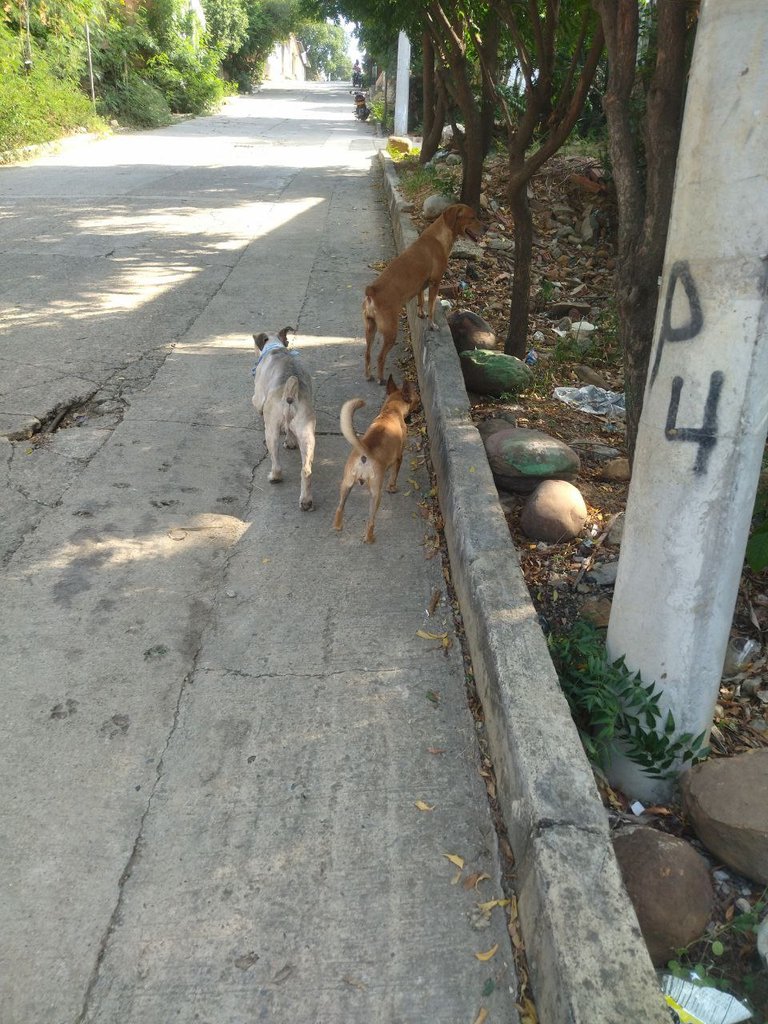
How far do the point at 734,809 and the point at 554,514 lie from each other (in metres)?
1.91

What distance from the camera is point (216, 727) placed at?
308 cm

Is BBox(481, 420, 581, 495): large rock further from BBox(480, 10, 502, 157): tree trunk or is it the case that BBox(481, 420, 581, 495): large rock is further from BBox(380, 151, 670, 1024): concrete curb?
BBox(480, 10, 502, 157): tree trunk

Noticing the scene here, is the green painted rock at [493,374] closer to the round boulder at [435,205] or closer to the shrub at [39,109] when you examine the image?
the round boulder at [435,205]

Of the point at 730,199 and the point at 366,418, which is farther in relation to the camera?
the point at 366,418

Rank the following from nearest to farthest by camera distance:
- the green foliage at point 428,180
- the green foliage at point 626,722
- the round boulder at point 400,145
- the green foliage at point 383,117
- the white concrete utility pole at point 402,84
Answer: the green foliage at point 626,722 → the green foliage at point 428,180 → the round boulder at point 400,145 → the white concrete utility pole at point 402,84 → the green foliage at point 383,117

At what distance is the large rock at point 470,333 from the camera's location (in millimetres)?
6823

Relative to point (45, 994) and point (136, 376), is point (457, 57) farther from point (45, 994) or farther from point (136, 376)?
point (45, 994)

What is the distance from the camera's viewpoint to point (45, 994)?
7.11ft

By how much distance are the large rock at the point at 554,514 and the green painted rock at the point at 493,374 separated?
189 cm

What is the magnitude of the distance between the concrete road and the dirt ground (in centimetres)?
66

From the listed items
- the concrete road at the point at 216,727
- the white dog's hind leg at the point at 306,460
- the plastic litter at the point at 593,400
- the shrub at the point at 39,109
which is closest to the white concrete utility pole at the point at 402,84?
the shrub at the point at 39,109

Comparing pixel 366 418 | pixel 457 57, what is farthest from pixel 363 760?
pixel 457 57

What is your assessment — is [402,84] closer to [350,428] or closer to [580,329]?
[580,329]

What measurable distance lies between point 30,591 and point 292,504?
5.07ft
